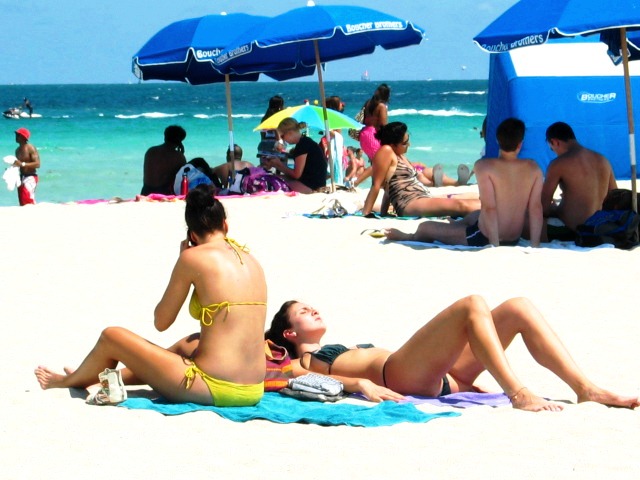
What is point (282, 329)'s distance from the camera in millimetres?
4609

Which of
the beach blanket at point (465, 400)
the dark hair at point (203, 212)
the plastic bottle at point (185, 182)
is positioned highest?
the dark hair at point (203, 212)

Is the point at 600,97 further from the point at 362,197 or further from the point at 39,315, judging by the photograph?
the point at 39,315

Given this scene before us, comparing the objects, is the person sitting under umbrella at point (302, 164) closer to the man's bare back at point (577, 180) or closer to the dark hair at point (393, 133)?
the dark hair at point (393, 133)

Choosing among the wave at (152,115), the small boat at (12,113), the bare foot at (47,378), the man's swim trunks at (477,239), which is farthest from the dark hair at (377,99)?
the wave at (152,115)

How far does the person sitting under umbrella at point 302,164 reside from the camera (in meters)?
11.0

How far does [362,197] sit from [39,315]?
16.6 ft

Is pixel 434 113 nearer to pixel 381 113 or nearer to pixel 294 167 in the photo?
pixel 381 113

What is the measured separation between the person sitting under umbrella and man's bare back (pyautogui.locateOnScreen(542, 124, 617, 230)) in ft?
11.9

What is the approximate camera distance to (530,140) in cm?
1104

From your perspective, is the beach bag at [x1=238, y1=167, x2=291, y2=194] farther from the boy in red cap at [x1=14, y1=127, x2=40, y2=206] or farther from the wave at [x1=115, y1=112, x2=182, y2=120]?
the wave at [x1=115, y1=112, x2=182, y2=120]

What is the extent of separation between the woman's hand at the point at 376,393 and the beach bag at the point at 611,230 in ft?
12.0

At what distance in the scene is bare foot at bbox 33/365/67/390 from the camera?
14.5 feet

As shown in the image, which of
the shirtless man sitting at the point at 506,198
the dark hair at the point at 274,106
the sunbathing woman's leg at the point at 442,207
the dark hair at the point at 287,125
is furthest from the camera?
the dark hair at the point at 274,106

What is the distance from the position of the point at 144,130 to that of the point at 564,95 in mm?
26488
